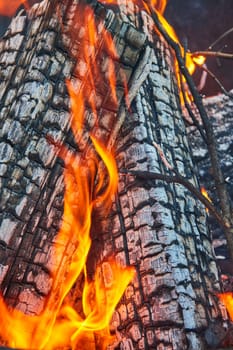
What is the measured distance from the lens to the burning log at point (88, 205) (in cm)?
193

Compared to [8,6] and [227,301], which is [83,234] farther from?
[8,6]

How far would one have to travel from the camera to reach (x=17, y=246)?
1868 mm

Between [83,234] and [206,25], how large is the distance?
4084 mm

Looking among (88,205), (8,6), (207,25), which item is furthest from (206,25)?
(88,205)

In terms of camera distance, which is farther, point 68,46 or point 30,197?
point 68,46

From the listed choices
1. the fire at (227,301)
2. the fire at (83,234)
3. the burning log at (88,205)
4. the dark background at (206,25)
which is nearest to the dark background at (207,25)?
the dark background at (206,25)

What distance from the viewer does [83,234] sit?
2254mm

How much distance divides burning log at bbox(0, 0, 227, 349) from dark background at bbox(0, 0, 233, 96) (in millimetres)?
3104

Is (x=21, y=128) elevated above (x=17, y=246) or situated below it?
above

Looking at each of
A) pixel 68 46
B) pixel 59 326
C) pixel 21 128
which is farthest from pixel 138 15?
pixel 59 326

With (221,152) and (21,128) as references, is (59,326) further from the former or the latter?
(221,152)

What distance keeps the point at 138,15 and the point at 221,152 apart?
192 centimetres

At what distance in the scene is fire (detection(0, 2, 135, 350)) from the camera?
210cm

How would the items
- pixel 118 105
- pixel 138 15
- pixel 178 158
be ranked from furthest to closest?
pixel 138 15 → pixel 178 158 → pixel 118 105
